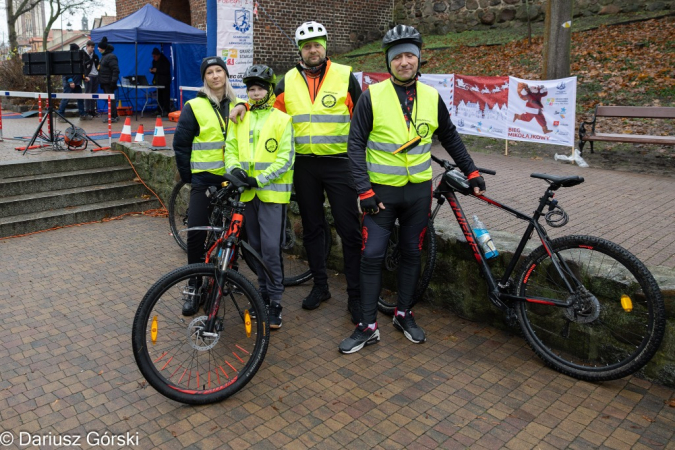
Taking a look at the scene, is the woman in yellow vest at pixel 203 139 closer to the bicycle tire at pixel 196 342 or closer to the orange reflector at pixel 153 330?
the bicycle tire at pixel 196 342

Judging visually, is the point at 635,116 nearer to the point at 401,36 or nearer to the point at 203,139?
the point at 401,36

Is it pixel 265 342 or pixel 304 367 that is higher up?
pixel 265 342

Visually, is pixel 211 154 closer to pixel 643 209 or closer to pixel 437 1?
pixel 643 209

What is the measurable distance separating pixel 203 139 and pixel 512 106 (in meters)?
7.22

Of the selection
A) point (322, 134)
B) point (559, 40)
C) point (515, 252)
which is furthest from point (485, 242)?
point (559, 40)

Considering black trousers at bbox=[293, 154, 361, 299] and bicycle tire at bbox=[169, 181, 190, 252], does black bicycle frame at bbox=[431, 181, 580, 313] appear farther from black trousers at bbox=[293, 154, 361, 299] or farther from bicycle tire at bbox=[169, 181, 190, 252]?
bicycle tire at bbox=[169, 181, 190, 252]

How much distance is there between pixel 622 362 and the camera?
3.78 m

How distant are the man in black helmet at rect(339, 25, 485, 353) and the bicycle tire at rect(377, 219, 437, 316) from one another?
32 cm

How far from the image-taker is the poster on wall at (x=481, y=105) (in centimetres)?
1091

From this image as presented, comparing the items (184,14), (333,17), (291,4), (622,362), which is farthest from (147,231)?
(184,14)

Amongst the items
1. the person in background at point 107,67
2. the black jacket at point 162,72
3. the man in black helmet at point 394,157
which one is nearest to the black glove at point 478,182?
the man in black helmet at point 394,157

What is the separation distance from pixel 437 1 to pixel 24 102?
523 inches

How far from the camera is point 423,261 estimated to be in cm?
499

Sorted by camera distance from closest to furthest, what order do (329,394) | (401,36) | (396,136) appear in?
(329,394) < (401,36) < (396,136)
